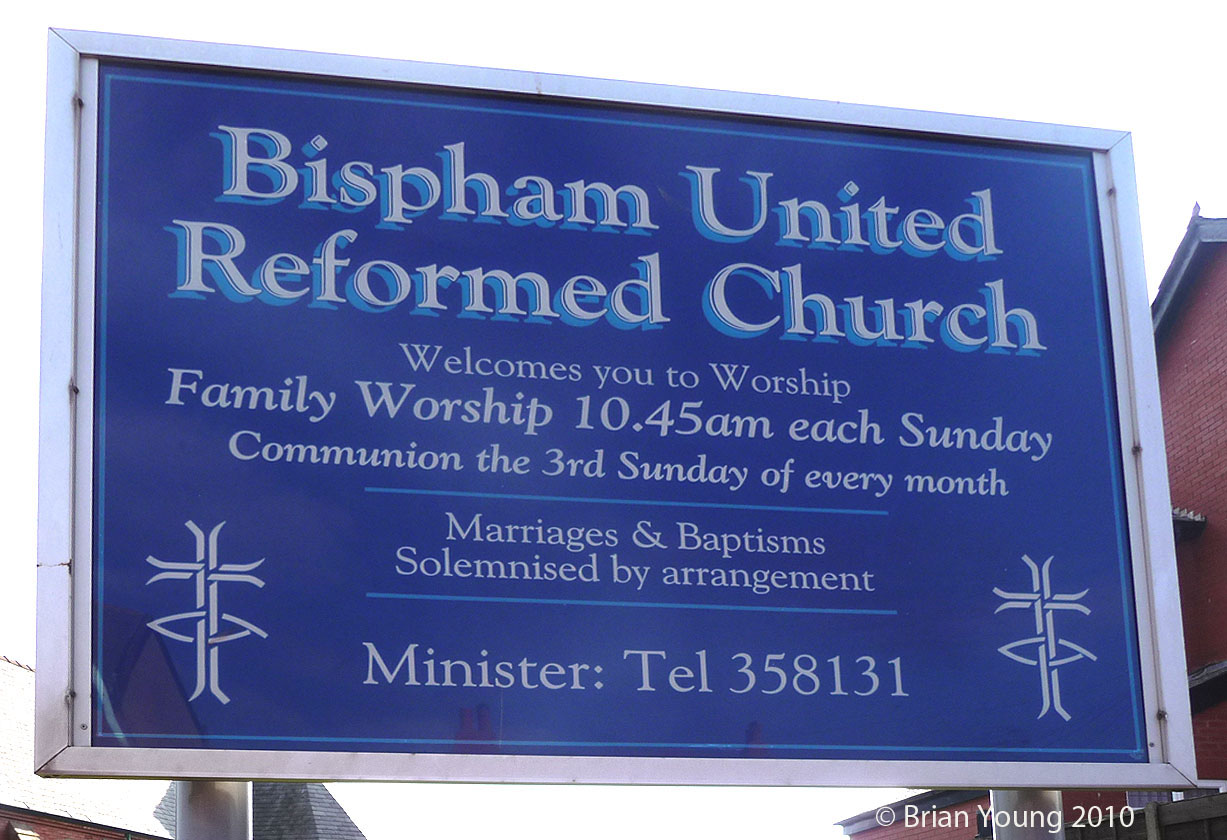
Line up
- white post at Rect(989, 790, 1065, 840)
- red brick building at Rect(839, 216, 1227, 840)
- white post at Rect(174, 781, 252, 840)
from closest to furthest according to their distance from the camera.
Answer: white post at Rect(174, 781, 252, 840), white post at Rect(989, 790, 1065, 840), red brick building at Rect(839, 216, 1227, 840)

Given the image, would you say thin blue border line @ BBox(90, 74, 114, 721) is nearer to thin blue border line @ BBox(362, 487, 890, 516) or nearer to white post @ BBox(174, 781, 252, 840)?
white post @ BBox(174, 781, 252, 840)

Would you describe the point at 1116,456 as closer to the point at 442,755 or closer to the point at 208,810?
the point at 442,755

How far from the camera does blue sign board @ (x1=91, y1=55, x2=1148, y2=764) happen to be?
4227 millimetres

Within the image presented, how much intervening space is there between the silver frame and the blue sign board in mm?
43

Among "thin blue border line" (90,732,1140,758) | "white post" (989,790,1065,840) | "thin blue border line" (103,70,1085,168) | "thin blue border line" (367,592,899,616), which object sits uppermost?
"thin blue border line" (103,70,1085,168)

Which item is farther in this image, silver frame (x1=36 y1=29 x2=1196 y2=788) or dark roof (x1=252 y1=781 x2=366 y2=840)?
dark roof (x1=252 y1=781 x2=366 y2=840)

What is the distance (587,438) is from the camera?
462 centimetres

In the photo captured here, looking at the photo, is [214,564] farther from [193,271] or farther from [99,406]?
[193,271]

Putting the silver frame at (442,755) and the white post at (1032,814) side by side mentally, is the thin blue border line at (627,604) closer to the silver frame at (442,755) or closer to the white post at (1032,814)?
the silver frame at (442,755)

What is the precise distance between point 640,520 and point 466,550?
0.51m

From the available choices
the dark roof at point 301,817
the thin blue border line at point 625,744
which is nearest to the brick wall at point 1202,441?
the thin blue border line at point 625,744

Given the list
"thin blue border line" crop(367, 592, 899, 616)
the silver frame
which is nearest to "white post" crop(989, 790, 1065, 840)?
the silver frame

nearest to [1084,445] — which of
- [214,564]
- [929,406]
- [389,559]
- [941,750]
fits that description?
[929,406]

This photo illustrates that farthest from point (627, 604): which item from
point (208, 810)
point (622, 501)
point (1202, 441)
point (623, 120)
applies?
point (1202, 441)
